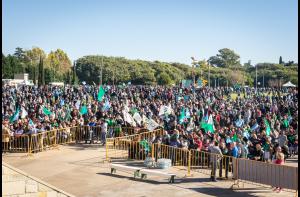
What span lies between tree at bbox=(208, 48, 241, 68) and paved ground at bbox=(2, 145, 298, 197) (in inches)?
4333

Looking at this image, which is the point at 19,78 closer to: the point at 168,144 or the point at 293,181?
the point at 168,144

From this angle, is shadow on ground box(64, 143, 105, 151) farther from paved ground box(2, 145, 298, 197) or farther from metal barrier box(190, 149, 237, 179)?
metal barrier box(190, 149, 237, 179)

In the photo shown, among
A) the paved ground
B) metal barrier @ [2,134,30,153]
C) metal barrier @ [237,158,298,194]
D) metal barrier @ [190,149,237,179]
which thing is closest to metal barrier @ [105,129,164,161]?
the paved ground

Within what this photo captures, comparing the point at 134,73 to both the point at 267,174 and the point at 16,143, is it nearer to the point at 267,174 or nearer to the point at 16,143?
the point at 16,143

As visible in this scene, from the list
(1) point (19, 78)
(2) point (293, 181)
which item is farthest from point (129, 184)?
(1) point (19, 78)

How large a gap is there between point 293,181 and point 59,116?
16911 mm

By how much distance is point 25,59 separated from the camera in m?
116

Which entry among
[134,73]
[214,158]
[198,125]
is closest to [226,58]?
[134,73]

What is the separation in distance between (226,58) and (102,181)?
116981mm

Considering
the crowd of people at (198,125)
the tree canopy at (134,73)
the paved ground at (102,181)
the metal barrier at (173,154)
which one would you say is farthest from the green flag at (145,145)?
the tree canopy at (134,73)

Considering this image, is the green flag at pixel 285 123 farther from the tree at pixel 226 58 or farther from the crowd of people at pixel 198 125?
the tree at pixel 226 58

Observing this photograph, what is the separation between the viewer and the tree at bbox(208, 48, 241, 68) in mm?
124875

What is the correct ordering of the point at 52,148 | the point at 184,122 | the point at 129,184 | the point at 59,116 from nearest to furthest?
1. the point at 129,184
2. the point at 52,148
3. the point at 184,122
4. the point at 59,116

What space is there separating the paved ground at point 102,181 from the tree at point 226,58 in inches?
4333
